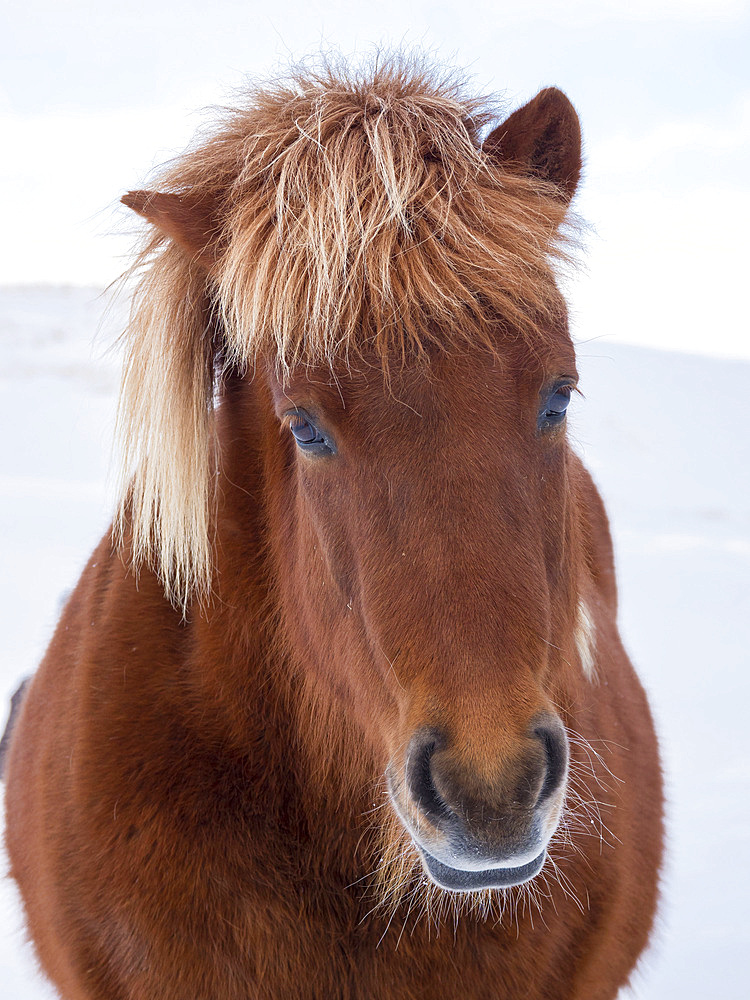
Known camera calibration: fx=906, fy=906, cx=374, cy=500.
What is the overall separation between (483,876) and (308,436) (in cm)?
78

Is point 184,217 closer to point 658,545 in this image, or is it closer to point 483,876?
point 483,876

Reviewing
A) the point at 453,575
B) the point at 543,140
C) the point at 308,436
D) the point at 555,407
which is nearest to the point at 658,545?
the point at 543,140

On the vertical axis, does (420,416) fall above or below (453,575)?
above

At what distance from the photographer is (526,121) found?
70.4 inches

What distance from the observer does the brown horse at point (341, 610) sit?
4.71ft

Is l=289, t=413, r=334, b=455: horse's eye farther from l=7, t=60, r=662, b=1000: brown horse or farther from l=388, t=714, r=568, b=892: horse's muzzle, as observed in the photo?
l=388, t=714, r=568, b=892: horse's muzzle

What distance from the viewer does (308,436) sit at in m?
1.62

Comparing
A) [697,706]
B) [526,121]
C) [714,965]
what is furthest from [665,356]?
[526,121]

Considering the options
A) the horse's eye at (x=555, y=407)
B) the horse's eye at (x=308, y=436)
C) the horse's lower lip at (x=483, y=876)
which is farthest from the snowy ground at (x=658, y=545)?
the horse's lower lip at (x=483, y=876)

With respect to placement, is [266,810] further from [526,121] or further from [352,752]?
[526,121]

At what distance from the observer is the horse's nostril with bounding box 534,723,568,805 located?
1.36m

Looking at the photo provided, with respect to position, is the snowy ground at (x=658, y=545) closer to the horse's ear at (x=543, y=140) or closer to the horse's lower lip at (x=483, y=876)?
the horse's ear at (x=543, y=140)

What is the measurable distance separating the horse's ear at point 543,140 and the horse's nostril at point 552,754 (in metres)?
1.08

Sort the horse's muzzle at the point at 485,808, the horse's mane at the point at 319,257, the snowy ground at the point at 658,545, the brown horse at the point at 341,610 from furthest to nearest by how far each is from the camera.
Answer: the snowy ground at the point at 658,545 → the horse's mane at the point at 319,257 → the brown horse at the point at 341,610 → the horse's muzzle at the point at 485,808
